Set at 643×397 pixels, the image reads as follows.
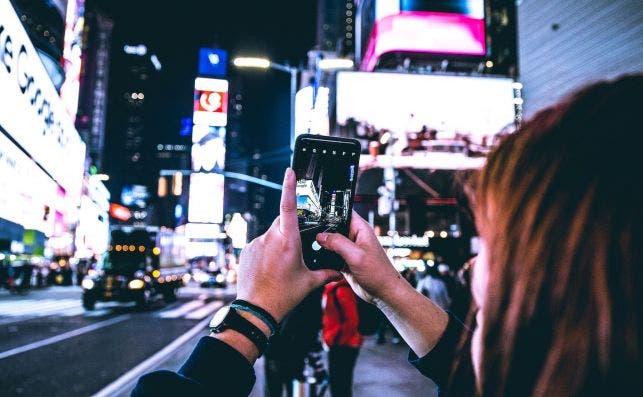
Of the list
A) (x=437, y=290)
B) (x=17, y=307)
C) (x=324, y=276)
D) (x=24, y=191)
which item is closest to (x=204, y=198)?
(x=17, y=307)

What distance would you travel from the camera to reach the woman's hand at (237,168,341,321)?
1233 mm

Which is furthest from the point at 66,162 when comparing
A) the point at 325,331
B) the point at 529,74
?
the point at 529,74

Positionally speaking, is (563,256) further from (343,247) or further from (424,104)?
(424,104)

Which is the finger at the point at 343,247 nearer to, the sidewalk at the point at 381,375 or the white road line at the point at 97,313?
the sidewalk at the point at 381,375

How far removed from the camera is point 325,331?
17.5ft

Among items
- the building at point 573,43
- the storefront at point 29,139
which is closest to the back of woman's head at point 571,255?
the building at point 573,43

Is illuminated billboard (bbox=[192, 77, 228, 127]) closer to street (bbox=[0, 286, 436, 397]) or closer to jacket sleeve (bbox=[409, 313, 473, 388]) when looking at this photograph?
street (bbox=[0, 286, 436, 397])

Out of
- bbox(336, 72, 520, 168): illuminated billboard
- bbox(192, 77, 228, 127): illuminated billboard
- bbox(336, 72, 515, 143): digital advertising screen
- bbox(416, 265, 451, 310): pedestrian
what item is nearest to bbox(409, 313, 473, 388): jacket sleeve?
bbox(416, 265, 451, 310): pedestrian

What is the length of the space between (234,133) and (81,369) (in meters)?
176

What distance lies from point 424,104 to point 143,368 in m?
12.2

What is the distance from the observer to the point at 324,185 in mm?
1719

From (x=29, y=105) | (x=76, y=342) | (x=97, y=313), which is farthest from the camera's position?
(x=97, y=313)

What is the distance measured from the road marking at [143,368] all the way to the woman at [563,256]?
499 cm

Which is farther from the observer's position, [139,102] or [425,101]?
[139,102]
